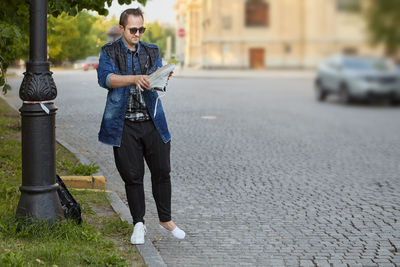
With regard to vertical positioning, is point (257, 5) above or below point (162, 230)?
above

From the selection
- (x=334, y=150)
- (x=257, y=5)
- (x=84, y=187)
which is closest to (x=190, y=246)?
(x=84, y=187)

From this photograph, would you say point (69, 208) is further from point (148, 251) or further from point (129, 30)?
point (129, 30)

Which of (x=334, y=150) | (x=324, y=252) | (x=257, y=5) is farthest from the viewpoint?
(x=257, y=5)

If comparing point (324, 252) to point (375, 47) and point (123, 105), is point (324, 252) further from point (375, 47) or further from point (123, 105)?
point (375, 47)

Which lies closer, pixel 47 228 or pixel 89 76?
pixel 47 228

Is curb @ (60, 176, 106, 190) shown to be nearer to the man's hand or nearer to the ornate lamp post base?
the ornate lamp post base

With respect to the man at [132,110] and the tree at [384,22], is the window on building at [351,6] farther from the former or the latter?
the man at [132,110]

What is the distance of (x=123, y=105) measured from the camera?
4836mm

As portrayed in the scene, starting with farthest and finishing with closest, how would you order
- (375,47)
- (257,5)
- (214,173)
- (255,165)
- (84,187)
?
(257,5) < (255,165) < (214,173) < (375,47) < (84,187)

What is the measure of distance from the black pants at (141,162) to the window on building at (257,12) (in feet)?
177

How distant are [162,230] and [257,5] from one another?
178 ft

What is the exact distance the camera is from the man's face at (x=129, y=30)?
4.73m

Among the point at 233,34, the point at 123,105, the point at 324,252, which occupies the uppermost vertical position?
the point at 233,34

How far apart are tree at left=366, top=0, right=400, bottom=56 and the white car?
1270 cm
